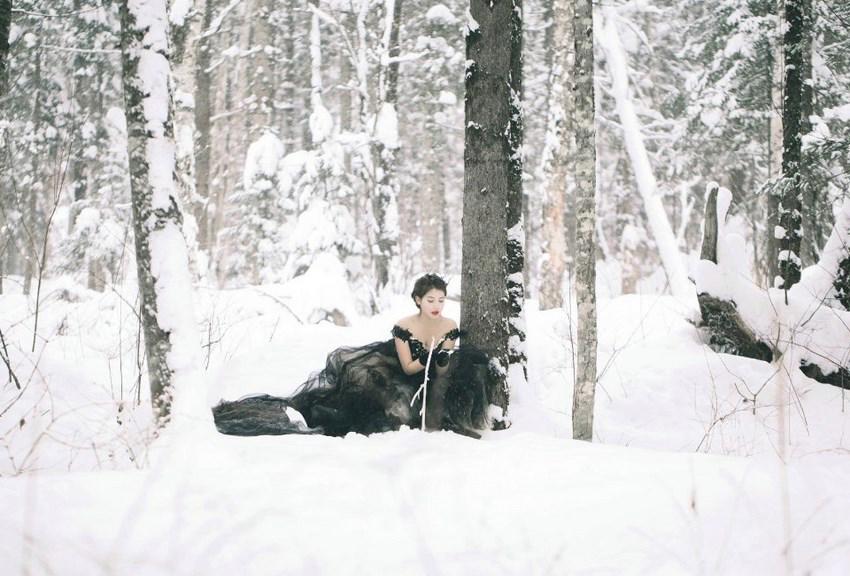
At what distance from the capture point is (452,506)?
2520mm

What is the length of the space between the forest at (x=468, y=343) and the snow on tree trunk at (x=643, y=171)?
58 millimetres

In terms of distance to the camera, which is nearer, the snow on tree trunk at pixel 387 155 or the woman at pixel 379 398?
the woman at pixel 379 398

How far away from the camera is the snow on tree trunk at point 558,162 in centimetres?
1120

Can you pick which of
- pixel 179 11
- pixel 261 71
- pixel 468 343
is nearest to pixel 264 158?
pixel 261 71

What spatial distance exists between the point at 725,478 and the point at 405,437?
207cm

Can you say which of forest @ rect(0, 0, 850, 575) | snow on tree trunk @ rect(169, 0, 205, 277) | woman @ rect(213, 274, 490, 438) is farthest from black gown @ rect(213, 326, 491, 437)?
snow on tree trunk @ rect(169, 0, 205, 277)

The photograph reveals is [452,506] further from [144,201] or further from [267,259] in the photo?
[267,259]

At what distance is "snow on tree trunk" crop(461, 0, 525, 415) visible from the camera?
479 centimetres

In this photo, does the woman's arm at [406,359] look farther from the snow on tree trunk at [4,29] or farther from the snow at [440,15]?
the snow at [440,15]

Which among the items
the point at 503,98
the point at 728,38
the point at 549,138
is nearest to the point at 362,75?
the point at 549,138

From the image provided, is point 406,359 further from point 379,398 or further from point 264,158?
point 264,158

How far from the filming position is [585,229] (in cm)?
464

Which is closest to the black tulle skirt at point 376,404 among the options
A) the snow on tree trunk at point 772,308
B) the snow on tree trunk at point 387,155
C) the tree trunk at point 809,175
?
the snow on tree trunk at point 772,308

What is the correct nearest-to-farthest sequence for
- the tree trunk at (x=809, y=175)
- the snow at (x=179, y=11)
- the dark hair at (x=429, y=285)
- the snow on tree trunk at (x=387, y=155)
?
the dark hair at (x=429, y=285) < the tree trunk at (x=809, y=175) < the snow at (x=179, y=11) < the snow on tree trunk at (x=387, y=155)
